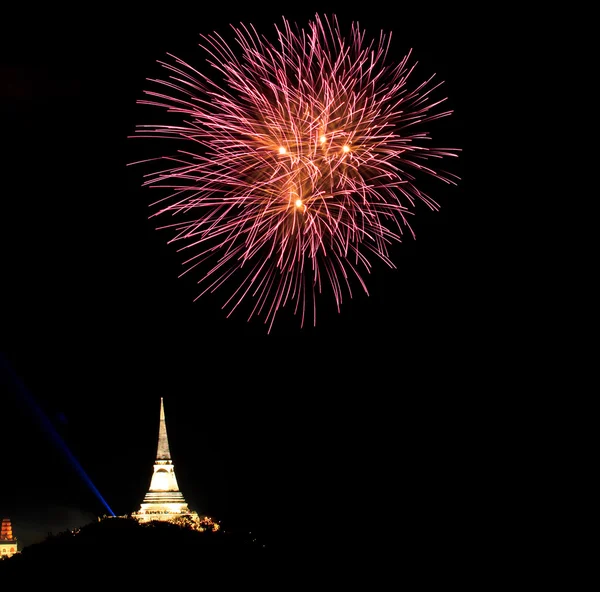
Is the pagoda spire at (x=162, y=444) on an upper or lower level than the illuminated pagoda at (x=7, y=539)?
upper

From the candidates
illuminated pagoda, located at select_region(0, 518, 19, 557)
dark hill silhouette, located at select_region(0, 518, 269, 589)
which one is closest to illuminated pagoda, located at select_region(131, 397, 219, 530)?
illuminated pagoda, located at select_region(0, 518, 19, 557)

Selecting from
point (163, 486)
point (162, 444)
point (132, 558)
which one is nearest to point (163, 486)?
point (163, 486)

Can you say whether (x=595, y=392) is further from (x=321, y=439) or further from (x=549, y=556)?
(x=321, y=439)

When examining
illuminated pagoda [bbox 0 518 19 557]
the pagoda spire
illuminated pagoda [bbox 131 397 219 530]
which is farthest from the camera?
the pagoda spire

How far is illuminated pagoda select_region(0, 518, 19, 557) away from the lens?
34903mm

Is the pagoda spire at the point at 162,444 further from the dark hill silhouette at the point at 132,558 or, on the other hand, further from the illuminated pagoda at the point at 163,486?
the dark hill silhouette at the point at 132,558

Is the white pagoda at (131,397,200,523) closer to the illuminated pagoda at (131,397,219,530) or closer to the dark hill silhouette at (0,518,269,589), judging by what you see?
the illuminated pagoda at (131,397,219,530)

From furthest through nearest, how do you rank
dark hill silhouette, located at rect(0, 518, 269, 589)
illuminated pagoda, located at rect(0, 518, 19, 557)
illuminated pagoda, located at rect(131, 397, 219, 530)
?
illuminated pagoda, located at rect(131, 397, 219, 530)
illuminated pagoda, located at rect(0, 518, 19, 557)
dark hill silhouette, located at rect(0, 518, 269, 589)

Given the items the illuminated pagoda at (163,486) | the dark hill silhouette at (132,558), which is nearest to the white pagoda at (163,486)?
the illuminated pagoda at (163,486)

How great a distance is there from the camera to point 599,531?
82.9 ft

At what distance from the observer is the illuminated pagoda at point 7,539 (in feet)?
115

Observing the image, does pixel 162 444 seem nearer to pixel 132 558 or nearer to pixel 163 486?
pixel 163 486

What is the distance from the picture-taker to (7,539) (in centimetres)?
3656

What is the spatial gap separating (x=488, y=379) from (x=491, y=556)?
6.70 meters
